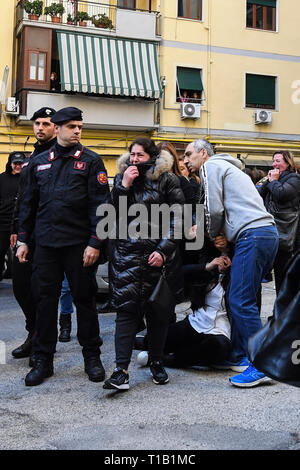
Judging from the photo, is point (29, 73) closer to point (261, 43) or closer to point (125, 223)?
point (261, 43)

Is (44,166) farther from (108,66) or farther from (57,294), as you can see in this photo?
(108,66)

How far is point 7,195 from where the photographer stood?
26.0ft

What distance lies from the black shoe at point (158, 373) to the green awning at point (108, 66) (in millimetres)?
15606

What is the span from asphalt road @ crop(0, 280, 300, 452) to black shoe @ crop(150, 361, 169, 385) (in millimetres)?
46

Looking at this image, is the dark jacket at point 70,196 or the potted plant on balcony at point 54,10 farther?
the potted plant on balcony at point 54,10

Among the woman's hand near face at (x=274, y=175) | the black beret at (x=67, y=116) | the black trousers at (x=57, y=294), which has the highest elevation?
the black beret at (x=67, y=116)

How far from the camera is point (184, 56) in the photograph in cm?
2073

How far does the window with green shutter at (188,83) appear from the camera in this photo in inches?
814

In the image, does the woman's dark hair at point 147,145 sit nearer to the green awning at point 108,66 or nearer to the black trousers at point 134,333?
the black trousers at point 134,333

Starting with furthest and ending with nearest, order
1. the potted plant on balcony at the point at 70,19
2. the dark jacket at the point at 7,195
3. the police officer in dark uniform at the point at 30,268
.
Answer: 1. the potted plant on balcony at the point at 70,19
2. the dark jacket at the point at 7,195
3. the police officer in dark uniform at the point at 30,268

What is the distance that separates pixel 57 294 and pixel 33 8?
53.8ft

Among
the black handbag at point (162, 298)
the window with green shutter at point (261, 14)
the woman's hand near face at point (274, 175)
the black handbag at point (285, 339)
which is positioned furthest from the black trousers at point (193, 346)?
the window with green shutter at point (261, 14)

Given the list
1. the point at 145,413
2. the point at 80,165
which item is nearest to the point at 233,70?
the point at 80,165

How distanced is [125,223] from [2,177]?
4.37m
